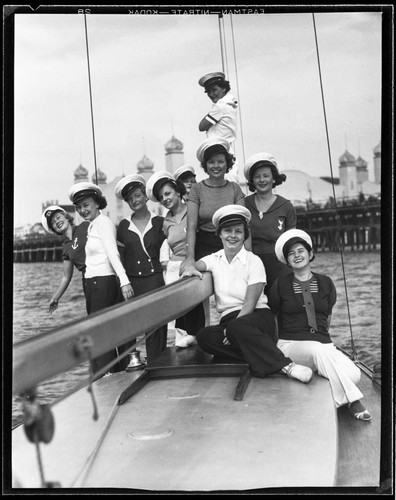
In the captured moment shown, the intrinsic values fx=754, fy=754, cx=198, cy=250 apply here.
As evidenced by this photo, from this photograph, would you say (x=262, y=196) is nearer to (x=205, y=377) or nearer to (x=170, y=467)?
(x=205, y=377)

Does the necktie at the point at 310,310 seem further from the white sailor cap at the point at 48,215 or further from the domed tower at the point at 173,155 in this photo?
the domed tower at the point at 173,155

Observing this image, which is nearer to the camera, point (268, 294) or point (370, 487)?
point (370, 487)

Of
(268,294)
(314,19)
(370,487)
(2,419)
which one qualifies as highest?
(314,19)

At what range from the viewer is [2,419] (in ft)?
12.4

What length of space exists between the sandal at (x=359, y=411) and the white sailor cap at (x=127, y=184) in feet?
6.62

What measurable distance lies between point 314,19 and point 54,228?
212 centimetres

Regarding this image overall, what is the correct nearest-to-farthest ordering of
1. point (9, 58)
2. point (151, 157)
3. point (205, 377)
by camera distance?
point (9, 58) → point (205, 377) → point (151, 157)

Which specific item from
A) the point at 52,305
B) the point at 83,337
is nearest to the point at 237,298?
the point at 52,305

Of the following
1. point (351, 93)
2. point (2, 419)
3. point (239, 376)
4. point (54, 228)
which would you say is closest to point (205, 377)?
point (239, 376)

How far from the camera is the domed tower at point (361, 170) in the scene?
445 cm

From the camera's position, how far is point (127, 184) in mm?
5074

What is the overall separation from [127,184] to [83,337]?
8.23 ft

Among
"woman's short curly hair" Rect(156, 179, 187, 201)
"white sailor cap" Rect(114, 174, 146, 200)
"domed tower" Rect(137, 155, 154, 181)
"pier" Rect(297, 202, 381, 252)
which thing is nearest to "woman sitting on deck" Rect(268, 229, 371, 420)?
"pier" Rect(297, 202, 381, 252)

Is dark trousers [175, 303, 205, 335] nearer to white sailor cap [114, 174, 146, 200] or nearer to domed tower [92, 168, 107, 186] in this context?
white sailor cap [114, 174, 146, 200]
